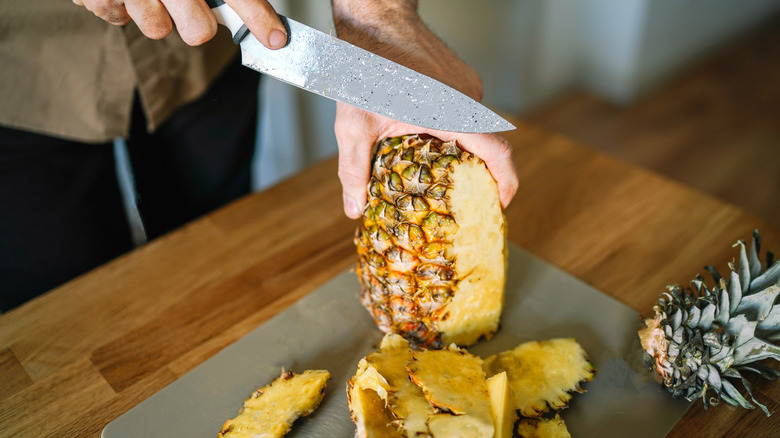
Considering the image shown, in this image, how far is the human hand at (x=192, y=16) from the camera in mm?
763

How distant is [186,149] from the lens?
4.52 feet

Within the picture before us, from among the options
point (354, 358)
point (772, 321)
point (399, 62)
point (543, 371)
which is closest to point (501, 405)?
point (543, 371)

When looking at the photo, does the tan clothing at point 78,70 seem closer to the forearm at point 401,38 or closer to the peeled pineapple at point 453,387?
the forearm at point 401,38

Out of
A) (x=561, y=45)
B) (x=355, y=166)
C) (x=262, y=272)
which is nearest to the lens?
(x=355, y=166)

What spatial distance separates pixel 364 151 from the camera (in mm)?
897

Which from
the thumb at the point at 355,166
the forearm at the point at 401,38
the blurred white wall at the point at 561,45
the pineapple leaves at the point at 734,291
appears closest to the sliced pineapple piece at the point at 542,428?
the pineapple leaves at the point at 734,291

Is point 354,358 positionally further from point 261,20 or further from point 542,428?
point 261,20

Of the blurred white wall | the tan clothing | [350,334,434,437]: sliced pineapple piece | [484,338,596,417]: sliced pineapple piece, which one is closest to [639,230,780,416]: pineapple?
[484,338,596,417]: sliced pineapple piece

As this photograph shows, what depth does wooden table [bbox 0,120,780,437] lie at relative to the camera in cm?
85

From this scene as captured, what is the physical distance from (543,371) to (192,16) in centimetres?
74

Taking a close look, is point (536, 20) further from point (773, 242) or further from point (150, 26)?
point (150, 26)

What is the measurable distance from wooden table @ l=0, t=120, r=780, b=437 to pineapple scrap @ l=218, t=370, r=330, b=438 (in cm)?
16

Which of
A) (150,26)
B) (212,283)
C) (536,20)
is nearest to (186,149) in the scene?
(212,283)

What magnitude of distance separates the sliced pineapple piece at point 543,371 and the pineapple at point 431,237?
98 millimetres
